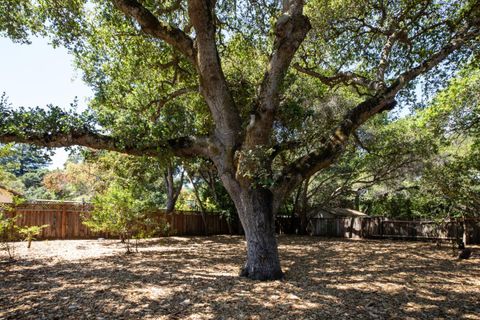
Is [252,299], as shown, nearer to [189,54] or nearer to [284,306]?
[284,306]

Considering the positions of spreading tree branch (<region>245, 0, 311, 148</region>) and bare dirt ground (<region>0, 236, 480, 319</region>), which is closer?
bare dirt ground (<region>0, 236, 480, 319</region>)

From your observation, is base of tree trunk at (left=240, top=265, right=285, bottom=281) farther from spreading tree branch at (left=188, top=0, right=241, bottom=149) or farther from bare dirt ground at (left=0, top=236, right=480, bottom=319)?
spreading tree branch at (left=188, top=0, right=241, bottom=149)

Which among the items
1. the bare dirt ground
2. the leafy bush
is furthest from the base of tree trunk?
the leafy bush

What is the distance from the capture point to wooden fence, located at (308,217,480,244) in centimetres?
1305

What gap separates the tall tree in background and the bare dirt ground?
108cm

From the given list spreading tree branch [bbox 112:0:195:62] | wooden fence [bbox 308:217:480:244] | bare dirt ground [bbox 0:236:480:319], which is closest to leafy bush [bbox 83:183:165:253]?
bare dirt ground [bbox 0:236:480:319]

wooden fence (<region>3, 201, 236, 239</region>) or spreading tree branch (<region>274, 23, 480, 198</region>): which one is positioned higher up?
spreading tree branch (<region>274, 23, 480, 198</region>)

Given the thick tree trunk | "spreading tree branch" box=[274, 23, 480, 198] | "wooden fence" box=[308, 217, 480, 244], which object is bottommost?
"wooden fence" box=[308, 217, 480, 244]

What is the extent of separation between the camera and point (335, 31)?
907 centimetres

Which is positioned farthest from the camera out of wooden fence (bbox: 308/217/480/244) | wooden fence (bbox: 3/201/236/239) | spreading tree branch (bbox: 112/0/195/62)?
wooden fence (bbox: 308/217/480/244)

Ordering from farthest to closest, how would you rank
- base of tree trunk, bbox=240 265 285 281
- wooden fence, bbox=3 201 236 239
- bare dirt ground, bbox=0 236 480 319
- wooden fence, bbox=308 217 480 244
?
wooden fence, bbox=308 217 480 244, wooden fence, bbox=3 201 236 239, base of tree trunk, bbox=240 265 285 281, bare dirt ground, bbox=0 236 480 319

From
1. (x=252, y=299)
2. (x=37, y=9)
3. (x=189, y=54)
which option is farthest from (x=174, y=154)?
(x=37, y=9)

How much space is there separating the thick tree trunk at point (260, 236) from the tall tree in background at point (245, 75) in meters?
0.02

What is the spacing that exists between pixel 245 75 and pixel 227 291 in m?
6.99
